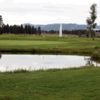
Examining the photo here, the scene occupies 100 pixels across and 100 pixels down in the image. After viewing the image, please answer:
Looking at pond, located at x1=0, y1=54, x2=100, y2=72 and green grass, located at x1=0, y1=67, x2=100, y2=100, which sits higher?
green grass, located at x1=0, y1=67, x2=100, y2=100

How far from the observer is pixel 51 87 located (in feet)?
51.8

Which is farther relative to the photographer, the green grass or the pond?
the pond

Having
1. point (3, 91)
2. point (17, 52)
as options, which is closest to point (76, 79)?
point (3, 91)

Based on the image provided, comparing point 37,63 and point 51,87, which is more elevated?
point 51,87

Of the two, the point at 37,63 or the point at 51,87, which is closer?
the point at 51,87

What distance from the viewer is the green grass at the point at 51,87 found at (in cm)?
1388

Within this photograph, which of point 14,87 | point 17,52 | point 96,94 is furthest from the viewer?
point 17,52

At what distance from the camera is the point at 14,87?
15.8 metres

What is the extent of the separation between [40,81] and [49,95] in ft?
9.75

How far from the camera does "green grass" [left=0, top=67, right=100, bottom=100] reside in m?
13.9

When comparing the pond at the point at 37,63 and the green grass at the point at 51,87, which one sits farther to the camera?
the pond at the point at 37,63

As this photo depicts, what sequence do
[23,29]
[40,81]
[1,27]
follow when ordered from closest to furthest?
[40,81], [1,27], [23,29]

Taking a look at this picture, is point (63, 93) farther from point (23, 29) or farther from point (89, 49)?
point (23, 29)

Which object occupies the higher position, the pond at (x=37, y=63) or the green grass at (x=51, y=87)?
the green grass at (x=51, y=87)
